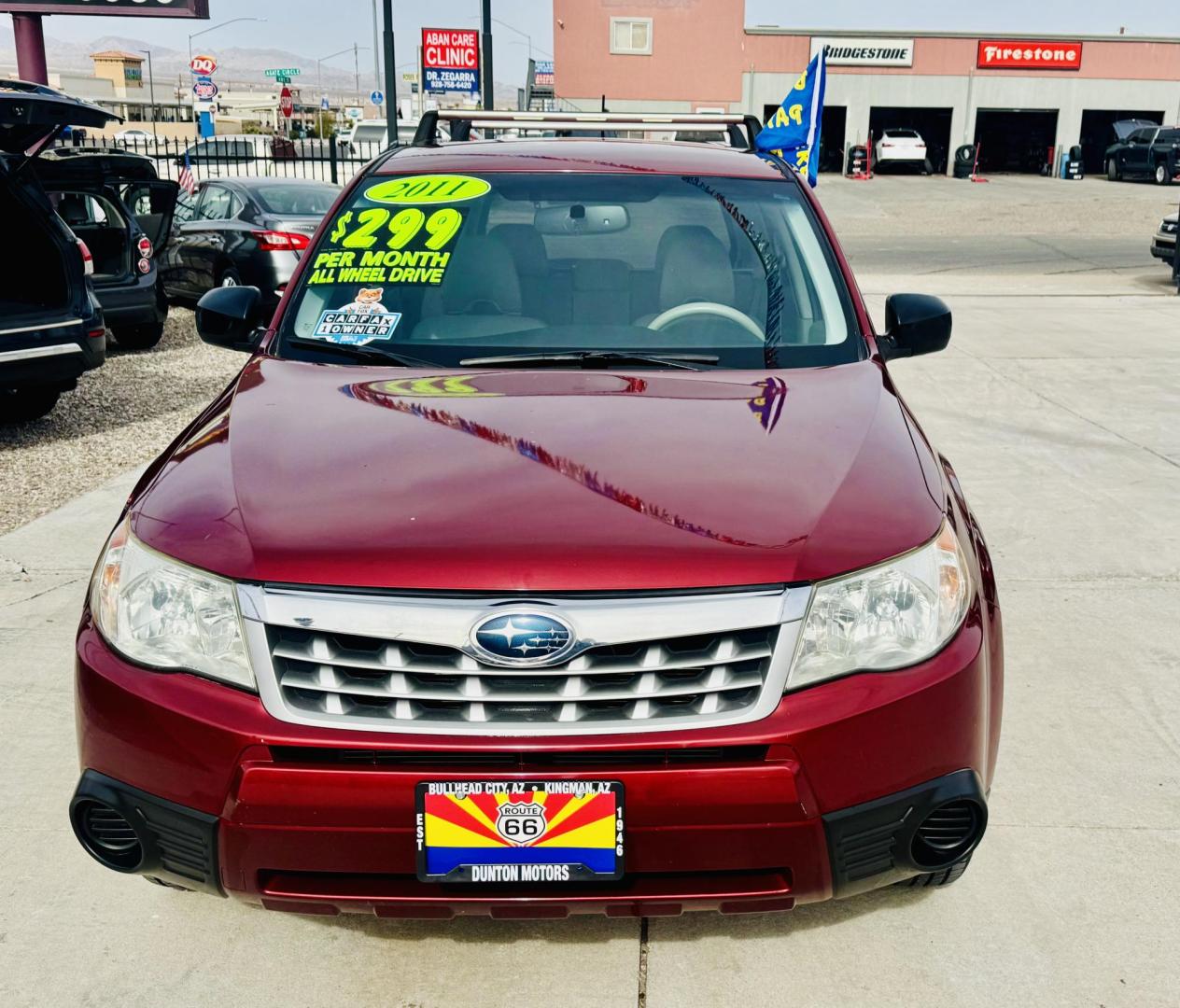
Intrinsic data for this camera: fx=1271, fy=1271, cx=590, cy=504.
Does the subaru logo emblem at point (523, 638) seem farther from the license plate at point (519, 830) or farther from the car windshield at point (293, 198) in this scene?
the car windshield at point (293, 198)

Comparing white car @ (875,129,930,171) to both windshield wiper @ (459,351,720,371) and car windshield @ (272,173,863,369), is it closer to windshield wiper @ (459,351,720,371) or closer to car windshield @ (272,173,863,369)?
car windshield @ (272,173,863,369)

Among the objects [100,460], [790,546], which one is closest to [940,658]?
[790,546]

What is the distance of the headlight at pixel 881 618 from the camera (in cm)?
222

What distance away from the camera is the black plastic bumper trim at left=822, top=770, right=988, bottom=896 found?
2219mm

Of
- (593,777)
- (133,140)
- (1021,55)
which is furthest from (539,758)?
(133,140)

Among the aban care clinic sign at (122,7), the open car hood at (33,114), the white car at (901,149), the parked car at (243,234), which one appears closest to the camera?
the open car hood at (33,114)

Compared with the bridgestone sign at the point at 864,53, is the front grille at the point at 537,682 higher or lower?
lower

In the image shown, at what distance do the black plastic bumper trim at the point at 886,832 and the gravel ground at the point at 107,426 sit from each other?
4.83 meters

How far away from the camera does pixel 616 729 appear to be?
215cm

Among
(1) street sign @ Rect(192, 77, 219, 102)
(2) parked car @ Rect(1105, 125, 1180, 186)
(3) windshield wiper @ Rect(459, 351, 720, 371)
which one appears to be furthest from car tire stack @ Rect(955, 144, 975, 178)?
(3) windshield wiper @ Rect(459, 351, 720, 371)

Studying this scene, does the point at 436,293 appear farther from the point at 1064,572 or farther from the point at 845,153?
the point at 845,153

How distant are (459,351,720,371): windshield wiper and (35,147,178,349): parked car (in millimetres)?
7925

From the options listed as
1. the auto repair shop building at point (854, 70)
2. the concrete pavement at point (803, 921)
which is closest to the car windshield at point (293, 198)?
the concrete pavement at point (803, 921)

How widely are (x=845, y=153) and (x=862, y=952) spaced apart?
4709 cm
